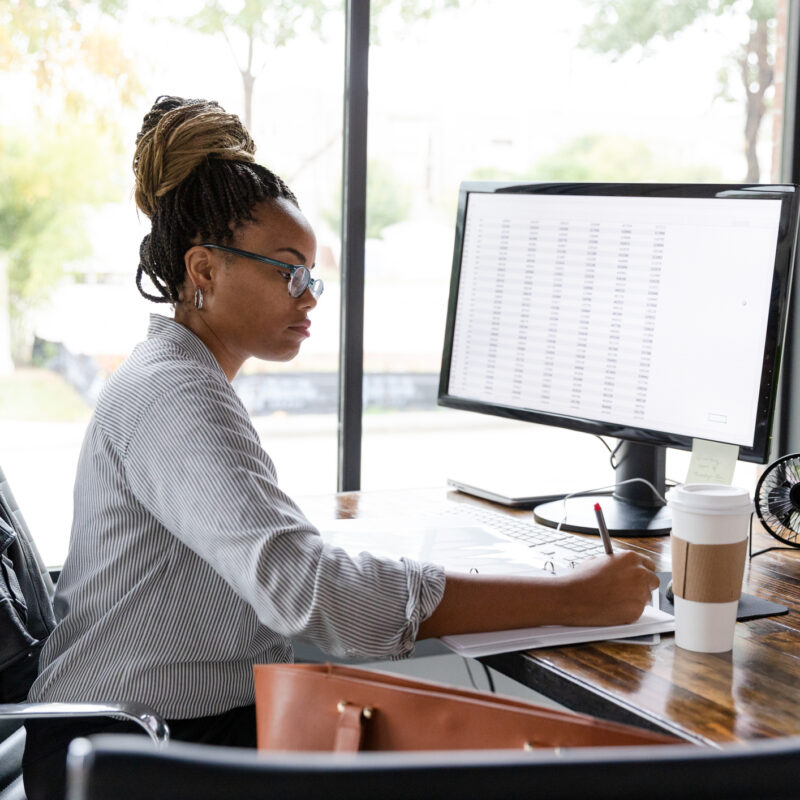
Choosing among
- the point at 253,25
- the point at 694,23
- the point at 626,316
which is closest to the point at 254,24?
the point at 253,25

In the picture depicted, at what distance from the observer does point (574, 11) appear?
2285mm

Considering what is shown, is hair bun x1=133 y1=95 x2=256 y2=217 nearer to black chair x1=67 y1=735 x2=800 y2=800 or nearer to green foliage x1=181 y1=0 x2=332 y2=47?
green foliage x1=181 y1=0 x2=332 y2=47

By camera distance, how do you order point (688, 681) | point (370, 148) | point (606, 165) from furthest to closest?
point (606, 165) < point (370, 148) < point (688, 681)

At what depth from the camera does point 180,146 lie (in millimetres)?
1355

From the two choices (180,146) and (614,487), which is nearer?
(180,146)

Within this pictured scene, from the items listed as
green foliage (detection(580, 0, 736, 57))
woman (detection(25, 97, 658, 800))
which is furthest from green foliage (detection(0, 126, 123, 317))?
green foliage (detection(580, 0, 736, 57))

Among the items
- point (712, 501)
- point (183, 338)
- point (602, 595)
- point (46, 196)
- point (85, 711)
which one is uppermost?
point (46, 196)

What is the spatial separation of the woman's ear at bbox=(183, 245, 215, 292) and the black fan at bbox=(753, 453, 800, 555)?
81 cm

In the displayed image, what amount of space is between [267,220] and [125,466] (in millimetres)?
383

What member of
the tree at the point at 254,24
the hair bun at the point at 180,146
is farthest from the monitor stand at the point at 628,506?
the tree at the point at 254,24

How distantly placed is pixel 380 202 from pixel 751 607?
120 centimetres

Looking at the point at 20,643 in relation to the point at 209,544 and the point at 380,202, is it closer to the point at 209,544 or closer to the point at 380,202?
the point at 209,544

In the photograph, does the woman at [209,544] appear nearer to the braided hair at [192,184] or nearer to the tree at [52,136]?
the braided hair at [192,184]

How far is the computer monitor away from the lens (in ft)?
4.70
